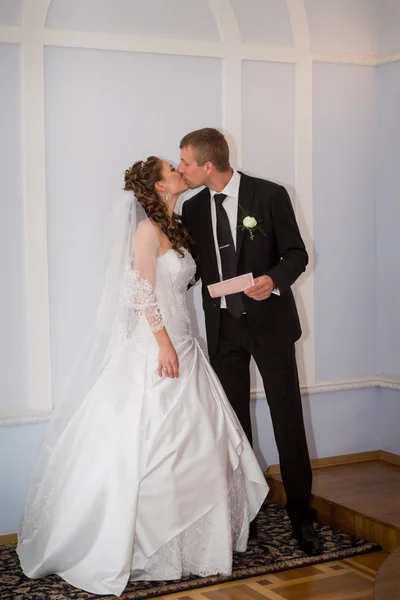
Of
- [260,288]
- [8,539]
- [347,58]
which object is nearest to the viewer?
[260,288]

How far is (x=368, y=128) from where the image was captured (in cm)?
573

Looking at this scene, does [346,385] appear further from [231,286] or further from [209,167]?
[209,167]

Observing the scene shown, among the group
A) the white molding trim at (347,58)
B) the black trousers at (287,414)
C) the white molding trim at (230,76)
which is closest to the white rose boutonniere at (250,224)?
the black trousers at (287,414)

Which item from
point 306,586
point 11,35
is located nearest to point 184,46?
point 11,35

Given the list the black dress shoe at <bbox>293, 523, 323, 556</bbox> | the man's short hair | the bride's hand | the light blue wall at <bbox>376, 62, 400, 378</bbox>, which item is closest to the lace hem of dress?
the black dress shoe at <bbox>293, 523, 323, 556</bbox>

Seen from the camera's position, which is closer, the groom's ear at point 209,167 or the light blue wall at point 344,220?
the groom's ear at point 209,167

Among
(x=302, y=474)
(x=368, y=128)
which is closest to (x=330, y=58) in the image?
(x=368, y=128)

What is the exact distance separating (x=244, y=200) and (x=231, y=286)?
49 cm

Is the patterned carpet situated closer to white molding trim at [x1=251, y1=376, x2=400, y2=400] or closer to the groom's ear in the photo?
white molding trim at [x1=251, y1=376, x2=400, y2=400]

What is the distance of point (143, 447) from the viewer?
12.7 feet

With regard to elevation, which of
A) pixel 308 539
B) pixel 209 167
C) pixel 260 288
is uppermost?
pixel 209 167

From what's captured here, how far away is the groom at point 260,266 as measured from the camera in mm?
4246

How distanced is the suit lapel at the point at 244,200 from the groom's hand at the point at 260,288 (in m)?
0.28

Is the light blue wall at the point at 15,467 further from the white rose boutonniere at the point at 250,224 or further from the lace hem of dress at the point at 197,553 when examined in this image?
the white rose boutonniere at the point at 250,224
